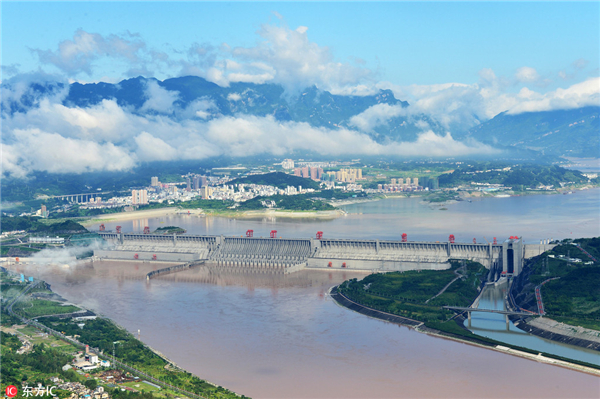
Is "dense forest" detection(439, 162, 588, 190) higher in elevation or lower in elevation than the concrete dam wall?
higher

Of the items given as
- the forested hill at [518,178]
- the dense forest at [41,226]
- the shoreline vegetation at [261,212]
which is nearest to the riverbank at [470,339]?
the dense forest at [41,226]

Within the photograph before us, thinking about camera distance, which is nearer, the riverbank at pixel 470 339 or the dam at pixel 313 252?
the riverbank at pixel 470 339

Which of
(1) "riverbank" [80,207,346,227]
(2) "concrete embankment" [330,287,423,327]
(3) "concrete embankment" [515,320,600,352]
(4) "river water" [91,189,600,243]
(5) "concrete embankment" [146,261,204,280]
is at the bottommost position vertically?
(3) "concrete embankment" [515,320,600,352]

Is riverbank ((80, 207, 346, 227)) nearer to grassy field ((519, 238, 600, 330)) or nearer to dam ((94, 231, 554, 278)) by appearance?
dam ((94, 231, 554, 278))

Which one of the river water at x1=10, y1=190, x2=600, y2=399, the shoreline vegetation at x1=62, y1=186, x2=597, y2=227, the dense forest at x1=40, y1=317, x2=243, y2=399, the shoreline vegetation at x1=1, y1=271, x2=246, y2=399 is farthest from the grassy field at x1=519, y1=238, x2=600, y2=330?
the shoreline vegetation at x1=62, y1=186, x2=597, y2=227

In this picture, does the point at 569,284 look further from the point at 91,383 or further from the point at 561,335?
the point at 91,383

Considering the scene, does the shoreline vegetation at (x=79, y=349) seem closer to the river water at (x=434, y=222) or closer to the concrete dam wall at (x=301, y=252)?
the concrete dam wall at (x=301, y=252)
